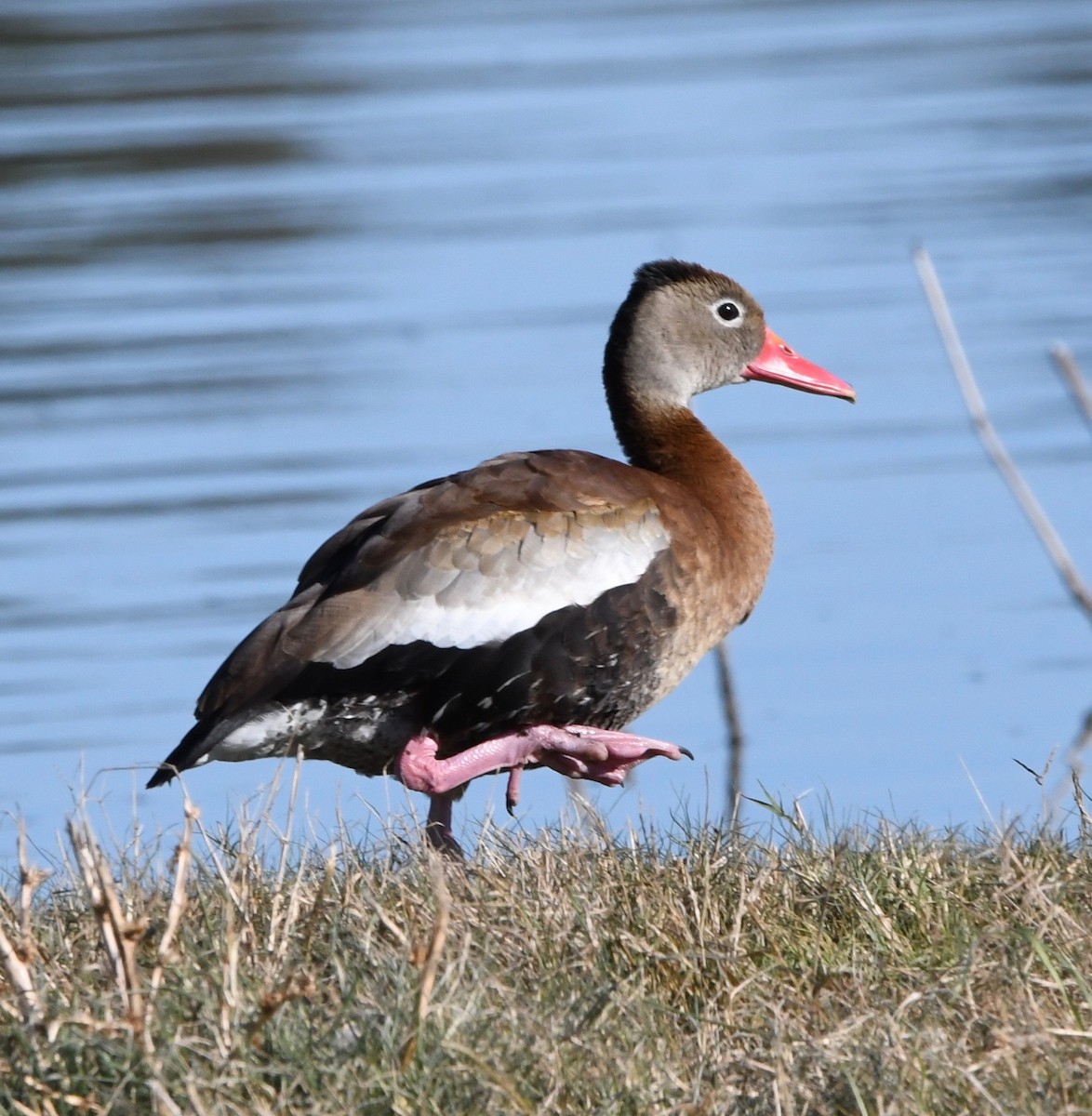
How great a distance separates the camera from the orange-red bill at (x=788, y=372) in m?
6.57

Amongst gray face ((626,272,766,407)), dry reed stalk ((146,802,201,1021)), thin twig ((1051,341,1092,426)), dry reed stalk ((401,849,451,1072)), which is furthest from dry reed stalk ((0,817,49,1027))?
gray face ((626,272,766,407))

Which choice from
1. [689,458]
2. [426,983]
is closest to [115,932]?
[426,983]

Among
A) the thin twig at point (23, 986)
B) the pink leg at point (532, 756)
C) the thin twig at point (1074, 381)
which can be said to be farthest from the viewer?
the pink leg at point (532, 756)

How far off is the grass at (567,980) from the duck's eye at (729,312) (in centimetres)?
232

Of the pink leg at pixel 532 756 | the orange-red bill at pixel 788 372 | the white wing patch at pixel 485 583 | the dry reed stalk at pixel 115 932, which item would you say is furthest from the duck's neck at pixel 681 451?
the dry reed stalk at pixel 115 932

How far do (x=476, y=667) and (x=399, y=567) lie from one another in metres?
0.31

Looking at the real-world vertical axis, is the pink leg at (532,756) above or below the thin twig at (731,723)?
above

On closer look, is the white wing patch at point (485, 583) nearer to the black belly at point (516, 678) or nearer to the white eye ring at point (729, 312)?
the black belly at point (516, 678)

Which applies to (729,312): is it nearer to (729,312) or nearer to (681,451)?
(729,312)

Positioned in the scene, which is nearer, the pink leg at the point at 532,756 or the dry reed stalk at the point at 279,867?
the dry reed stalk at the point at 279,867

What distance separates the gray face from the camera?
20.7ft

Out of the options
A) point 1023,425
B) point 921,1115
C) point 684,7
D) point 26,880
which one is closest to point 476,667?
point 26,880

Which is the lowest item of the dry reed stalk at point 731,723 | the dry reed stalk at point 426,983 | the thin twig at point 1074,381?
the dry reed stalk at point 731,723

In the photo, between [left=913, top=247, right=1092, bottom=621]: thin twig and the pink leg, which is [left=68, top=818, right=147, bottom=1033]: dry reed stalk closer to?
[left=913, top=247, right=1092, bottom=621]: thin twig
